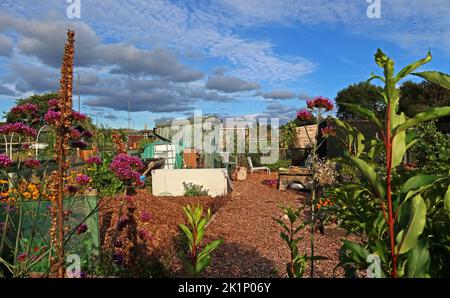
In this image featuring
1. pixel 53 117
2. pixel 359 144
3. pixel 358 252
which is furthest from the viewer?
pixel 53 117

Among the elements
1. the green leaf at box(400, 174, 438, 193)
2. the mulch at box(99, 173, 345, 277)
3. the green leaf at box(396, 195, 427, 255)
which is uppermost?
the green leaf at box(400, 174, 438, 193)

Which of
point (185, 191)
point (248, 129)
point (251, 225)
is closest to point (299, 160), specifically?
point (248, 129)

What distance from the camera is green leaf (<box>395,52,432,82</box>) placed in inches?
40.5

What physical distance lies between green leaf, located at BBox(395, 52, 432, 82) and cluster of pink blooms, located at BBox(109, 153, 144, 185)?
1.50 meters

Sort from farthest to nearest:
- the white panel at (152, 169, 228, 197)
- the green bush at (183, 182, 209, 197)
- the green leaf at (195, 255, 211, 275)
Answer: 1. the white panel at (152, 169, 228, 197)
2. the green bush at (183, 182, 209, 197)
3. the green leaf at (195, 255, 211, 275)

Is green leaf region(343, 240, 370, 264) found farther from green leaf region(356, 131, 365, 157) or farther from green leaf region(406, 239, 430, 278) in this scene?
green leaf region(356, 131, 365, 157)

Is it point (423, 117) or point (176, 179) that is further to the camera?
point (176, 179)

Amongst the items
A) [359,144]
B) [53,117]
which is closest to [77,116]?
[53,117]

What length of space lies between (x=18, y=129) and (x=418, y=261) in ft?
6.53

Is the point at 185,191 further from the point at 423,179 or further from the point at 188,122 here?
the point at 423,179

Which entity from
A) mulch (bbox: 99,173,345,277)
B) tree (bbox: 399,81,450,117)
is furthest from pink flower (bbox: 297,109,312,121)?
tree (bbox: 399,81,450,117)

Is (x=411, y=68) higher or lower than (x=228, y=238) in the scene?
higher

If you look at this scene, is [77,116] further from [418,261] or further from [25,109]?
[418,261]

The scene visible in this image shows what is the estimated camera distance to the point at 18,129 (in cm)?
201
